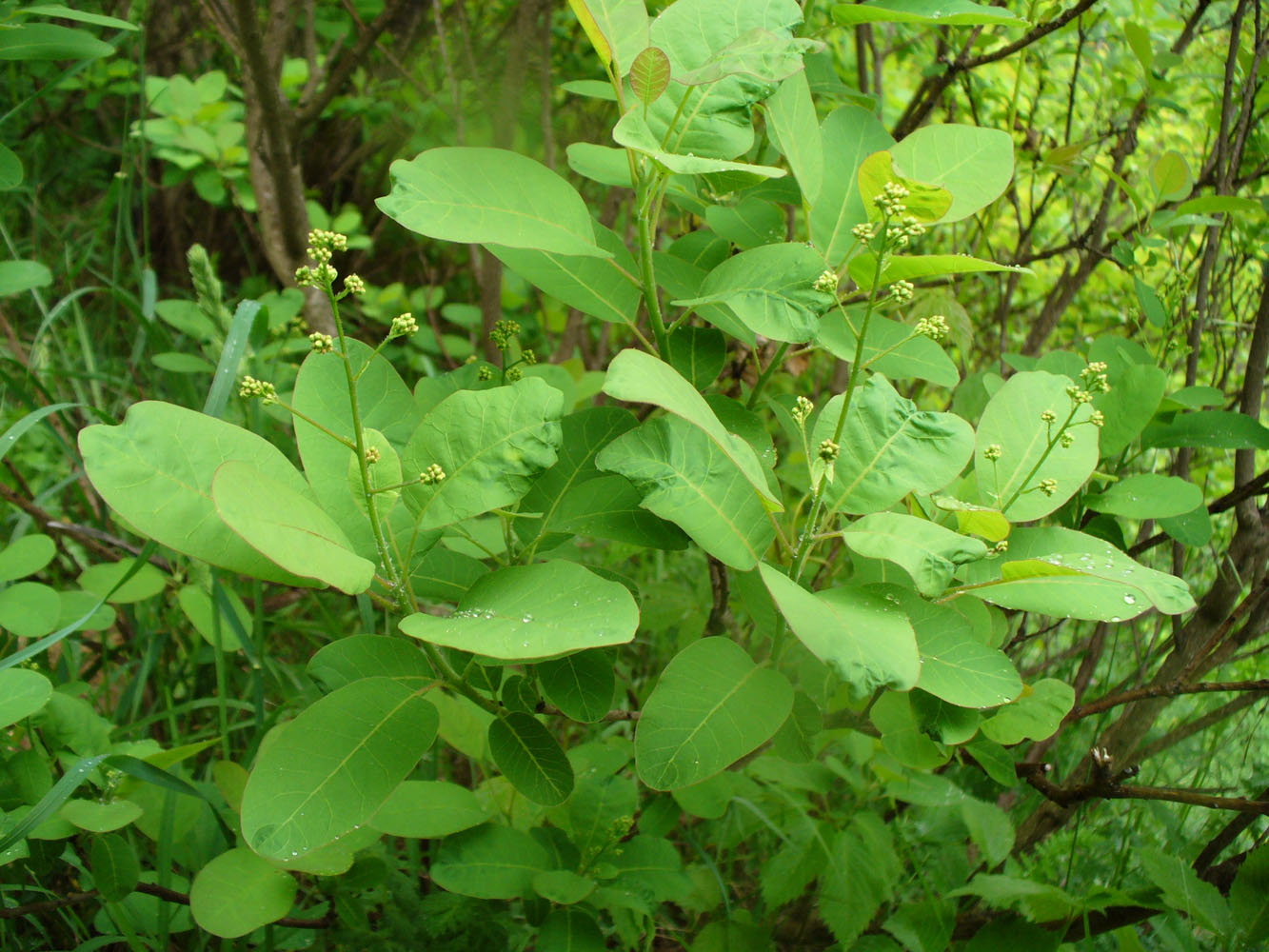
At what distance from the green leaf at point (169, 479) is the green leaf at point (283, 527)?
29 millimetres

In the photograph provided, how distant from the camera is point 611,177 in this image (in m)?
1.07

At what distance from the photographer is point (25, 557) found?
4.34ft

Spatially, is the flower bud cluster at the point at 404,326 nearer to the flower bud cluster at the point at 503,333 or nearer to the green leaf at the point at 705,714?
the flower bud cluster at the point at 503,333

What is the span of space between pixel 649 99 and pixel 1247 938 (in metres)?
1.19

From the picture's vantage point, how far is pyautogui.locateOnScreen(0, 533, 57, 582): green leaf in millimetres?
1301

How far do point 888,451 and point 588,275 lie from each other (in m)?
0.36

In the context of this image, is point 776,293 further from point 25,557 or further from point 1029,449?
point 25,557

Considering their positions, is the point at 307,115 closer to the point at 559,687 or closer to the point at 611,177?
the point at 611,177

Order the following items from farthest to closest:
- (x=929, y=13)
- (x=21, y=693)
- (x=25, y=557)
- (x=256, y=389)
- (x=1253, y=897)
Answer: (x=25, y=557) < (x=1253, y=897) < (x=21, y=693) < (x=929, y=13) < (x=256, y=389)

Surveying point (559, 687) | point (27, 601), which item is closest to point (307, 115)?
→ point (27, 601)

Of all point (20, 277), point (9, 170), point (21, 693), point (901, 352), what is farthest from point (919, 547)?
point (20, 277)

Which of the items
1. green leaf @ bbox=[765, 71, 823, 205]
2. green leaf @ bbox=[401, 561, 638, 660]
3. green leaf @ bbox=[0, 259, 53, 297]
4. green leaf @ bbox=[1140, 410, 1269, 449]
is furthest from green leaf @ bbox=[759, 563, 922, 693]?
green leaf @ bbox=[0, 259, 53, 297]

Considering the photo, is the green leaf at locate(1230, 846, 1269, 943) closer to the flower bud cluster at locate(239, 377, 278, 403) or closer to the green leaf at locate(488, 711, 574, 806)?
the green leaf at locate(488, 711, 574, 806)

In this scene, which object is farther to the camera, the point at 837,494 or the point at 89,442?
the point at 837,494
